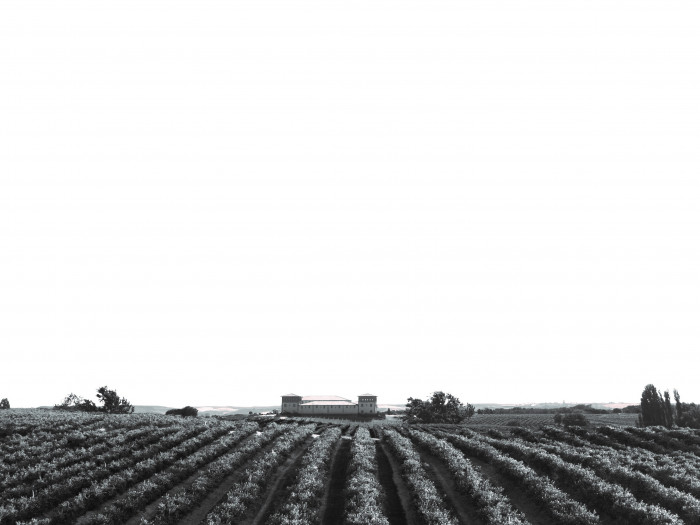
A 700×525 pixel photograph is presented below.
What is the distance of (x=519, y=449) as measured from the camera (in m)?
44.9

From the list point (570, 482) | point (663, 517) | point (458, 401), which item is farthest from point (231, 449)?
point (458, 401)

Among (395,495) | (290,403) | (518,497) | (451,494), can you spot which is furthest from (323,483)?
Answer: (290,403)

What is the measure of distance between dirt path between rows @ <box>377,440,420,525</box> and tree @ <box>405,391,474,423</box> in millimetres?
96820

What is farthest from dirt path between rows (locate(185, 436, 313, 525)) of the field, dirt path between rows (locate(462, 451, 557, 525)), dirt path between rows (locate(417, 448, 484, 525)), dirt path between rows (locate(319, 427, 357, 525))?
dirt path between rows (locate(462, 451, 557, 525))

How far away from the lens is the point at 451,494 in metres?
→ 33.1

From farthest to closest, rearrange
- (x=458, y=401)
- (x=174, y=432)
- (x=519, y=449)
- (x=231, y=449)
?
(x=458, y=401) < (x=174, y=432) < (x=231, y=449) < (x=519, y=449)

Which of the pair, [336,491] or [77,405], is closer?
[336,491]

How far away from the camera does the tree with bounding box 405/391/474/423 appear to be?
455 ft

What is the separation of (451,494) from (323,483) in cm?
901

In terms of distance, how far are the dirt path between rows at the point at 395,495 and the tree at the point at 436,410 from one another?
9682 cm

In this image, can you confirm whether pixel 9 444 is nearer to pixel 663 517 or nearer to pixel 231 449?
pixel 231 449

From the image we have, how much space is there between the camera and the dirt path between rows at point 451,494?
28547mm

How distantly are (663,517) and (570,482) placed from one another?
8.28m

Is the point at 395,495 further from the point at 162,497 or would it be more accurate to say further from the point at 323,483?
the point at 162,497
